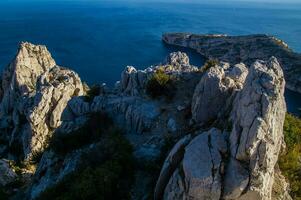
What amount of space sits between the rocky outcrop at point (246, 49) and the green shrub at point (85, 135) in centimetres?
9253

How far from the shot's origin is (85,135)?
29766mm

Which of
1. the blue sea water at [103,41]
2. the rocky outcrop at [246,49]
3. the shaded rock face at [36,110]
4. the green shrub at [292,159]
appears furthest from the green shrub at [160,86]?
the rocky outcrop at [246,49]

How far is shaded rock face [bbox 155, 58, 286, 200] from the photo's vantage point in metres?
15.7

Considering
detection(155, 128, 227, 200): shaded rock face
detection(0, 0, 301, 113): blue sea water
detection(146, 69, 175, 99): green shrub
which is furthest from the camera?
detection(0, 0, 301, 113): blue sea water

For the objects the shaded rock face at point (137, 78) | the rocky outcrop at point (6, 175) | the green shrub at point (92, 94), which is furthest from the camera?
the rocky outcrop at point (6, 175)

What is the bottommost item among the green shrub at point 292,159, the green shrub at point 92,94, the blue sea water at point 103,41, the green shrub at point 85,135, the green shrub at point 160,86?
the blue sea water at point 103,41

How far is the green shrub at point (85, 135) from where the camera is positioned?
29288mm

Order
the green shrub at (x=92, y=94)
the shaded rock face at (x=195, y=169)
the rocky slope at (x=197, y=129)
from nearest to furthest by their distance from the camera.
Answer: the rocky slope at (x=197, y=129) → the shaded rock face at (x=195, y=169) → the green shrub at (x=92, y=94)

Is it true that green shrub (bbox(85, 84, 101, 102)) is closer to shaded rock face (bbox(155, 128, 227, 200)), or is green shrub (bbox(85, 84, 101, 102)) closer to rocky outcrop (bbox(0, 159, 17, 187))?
rocky outcrop (bbox(0, 159, 17, 187))

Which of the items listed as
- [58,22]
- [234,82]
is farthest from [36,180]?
[58,22]

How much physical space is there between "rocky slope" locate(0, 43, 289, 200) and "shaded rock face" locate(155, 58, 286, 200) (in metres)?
0.04

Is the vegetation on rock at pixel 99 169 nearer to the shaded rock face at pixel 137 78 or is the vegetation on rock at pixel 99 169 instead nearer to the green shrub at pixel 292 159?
the shaded rock face at pixel 137 78

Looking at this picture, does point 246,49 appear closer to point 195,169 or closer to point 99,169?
point 99,169

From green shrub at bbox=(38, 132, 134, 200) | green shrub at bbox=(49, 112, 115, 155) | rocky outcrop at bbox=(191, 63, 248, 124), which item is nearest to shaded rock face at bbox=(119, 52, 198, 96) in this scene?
green shrub at bbox=(49, 112, 115, 155)
